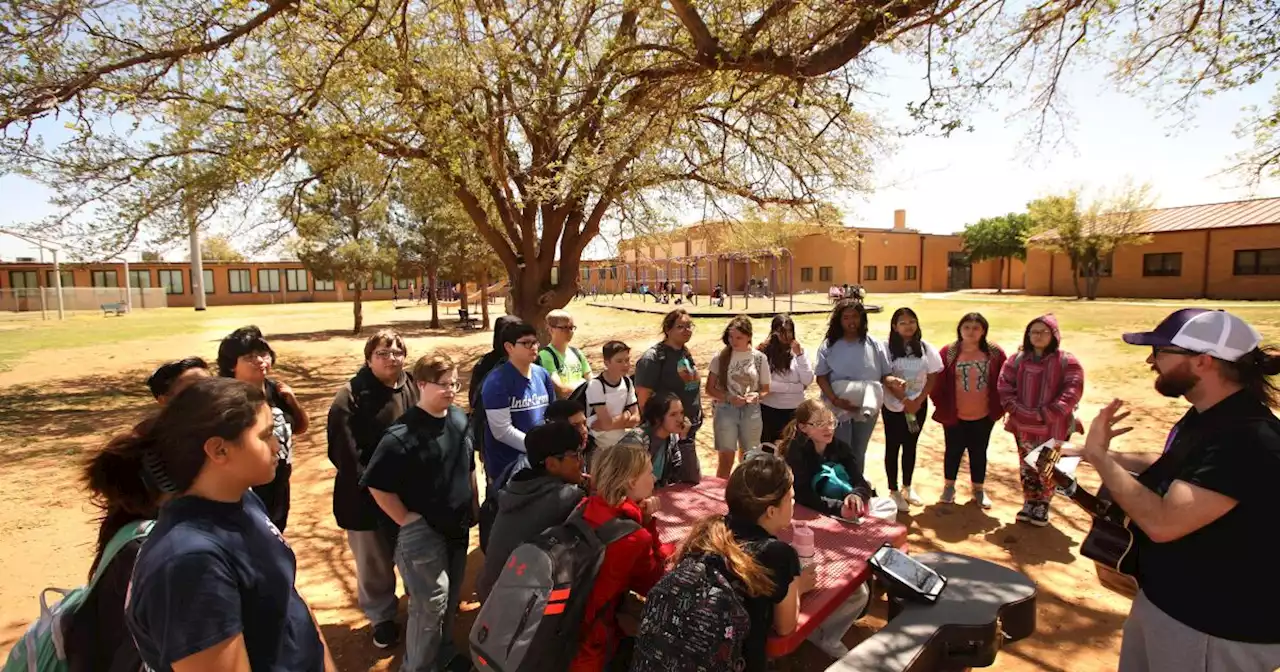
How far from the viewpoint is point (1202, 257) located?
30312 mm

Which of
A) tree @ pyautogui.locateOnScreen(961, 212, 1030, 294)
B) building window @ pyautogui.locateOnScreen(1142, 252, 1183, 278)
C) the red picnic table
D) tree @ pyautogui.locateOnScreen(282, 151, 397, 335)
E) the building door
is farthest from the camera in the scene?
the building door

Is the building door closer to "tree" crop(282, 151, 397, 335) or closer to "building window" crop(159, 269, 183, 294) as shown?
"tree" crop(282, 151, 397, 335)

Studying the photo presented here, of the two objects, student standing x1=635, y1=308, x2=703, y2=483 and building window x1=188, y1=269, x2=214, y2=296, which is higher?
building window x1=188, y1=269, x2=214, y2=296

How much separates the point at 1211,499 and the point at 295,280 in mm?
58372

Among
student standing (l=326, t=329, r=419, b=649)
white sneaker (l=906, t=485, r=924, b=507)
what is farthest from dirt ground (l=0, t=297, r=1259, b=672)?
student standing (l=326, t=329, r=419, b=649)

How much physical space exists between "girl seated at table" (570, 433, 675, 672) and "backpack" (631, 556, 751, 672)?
349 millimetres

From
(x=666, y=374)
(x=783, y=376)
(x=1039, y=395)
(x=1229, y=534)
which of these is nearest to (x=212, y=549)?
(x=1229, y=534)

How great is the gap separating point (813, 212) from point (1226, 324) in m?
9.99

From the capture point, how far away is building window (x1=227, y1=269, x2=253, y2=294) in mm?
48875

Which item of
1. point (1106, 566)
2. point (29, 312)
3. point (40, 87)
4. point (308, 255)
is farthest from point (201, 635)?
point (29, 312)

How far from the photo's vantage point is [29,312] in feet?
123

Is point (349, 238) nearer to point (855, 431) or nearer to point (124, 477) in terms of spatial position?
point (855, 431)

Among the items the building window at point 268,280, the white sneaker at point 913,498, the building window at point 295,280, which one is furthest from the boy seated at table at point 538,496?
the building window at point 295,280

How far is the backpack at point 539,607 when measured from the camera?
2262 mm
